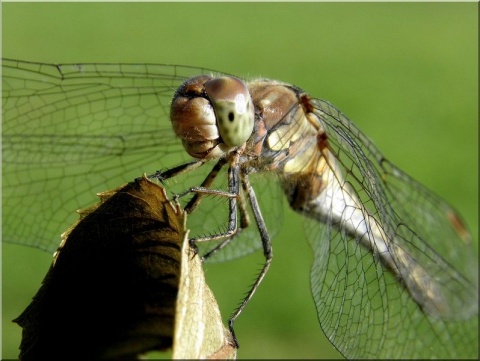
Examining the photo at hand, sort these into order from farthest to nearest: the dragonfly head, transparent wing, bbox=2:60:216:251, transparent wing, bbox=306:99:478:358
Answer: transparent wing, bbox=2:60:216:251 → transparent wing, bbox=306:99:478:358 → the dragonfly head

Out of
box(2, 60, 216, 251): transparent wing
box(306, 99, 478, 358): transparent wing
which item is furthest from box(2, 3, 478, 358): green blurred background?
box(306, 99, 478, 358): transparent wing

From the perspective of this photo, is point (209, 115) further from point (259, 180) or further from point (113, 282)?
point (113, 282)

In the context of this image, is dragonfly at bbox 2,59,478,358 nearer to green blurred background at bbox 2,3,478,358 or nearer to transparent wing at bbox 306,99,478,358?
transparent wing at bbox 306,99,478,358

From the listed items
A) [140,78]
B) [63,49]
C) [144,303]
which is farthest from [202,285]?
[63,49]

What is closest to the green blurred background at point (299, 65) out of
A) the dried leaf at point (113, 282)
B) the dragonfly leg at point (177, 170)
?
the dragonfly leg at point (177, 170)

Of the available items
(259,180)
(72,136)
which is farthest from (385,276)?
(72,136)

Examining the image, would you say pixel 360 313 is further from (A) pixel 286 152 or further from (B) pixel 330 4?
(B) pixel 330 4

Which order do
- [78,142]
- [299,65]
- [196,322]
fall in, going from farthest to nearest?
[299,65] < [78,142] < [196,322]
